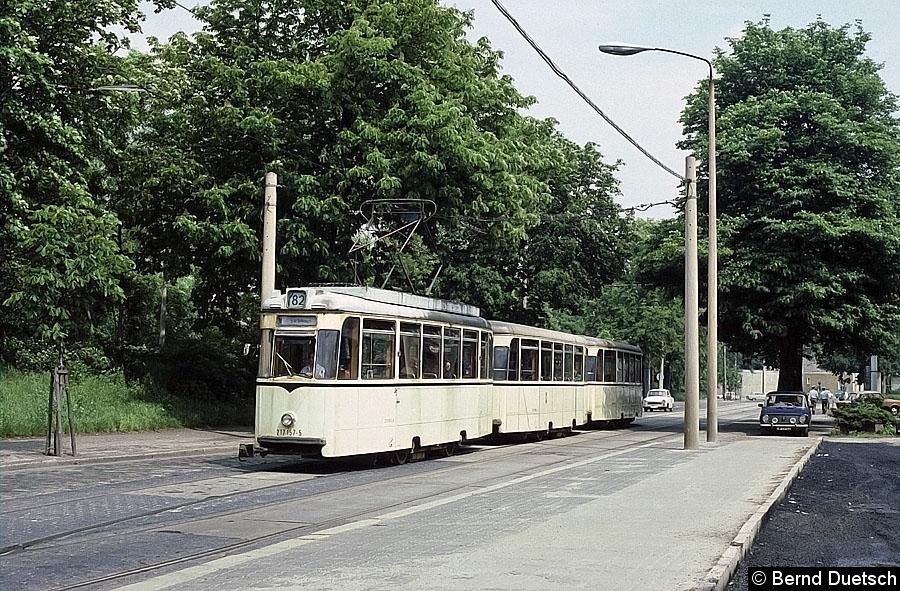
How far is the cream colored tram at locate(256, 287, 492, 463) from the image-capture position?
61.5ft

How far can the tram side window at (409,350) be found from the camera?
67.8 ft

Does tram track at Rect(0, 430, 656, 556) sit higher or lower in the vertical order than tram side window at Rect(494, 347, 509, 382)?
lower

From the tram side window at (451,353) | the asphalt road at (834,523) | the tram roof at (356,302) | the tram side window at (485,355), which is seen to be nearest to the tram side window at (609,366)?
the tram side window at (485,355)

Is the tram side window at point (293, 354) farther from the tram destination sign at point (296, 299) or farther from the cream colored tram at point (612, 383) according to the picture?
the cream colored tram at point (612, 383)


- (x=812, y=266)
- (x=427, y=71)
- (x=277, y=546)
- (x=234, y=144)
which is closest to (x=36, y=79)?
(x=234, y=144)

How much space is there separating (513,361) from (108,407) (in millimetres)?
10555

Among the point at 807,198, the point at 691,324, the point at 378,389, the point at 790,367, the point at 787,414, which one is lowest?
the point at 787,414

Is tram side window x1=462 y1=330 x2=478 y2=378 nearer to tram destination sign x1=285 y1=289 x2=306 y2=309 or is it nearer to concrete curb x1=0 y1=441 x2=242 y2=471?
concrete curb x1=0 y1=441 x2=242 y2=471

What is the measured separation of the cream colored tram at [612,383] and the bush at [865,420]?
729 centimetres

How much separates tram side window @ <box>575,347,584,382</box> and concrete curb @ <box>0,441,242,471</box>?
38.4ft

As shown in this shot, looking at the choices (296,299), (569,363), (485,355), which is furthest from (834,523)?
(569,363)

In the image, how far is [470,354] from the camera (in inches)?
952

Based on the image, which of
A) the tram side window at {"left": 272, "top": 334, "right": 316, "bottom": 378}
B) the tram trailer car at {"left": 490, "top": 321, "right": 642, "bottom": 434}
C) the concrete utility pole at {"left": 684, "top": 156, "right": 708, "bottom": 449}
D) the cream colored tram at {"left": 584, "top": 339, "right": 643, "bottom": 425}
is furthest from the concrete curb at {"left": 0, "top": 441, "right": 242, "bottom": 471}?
the cream colored tram at {"left": 584, "top": 339, "right": 643, "bottom": 425}

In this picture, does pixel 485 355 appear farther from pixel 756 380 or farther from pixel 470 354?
pixel 756 380
